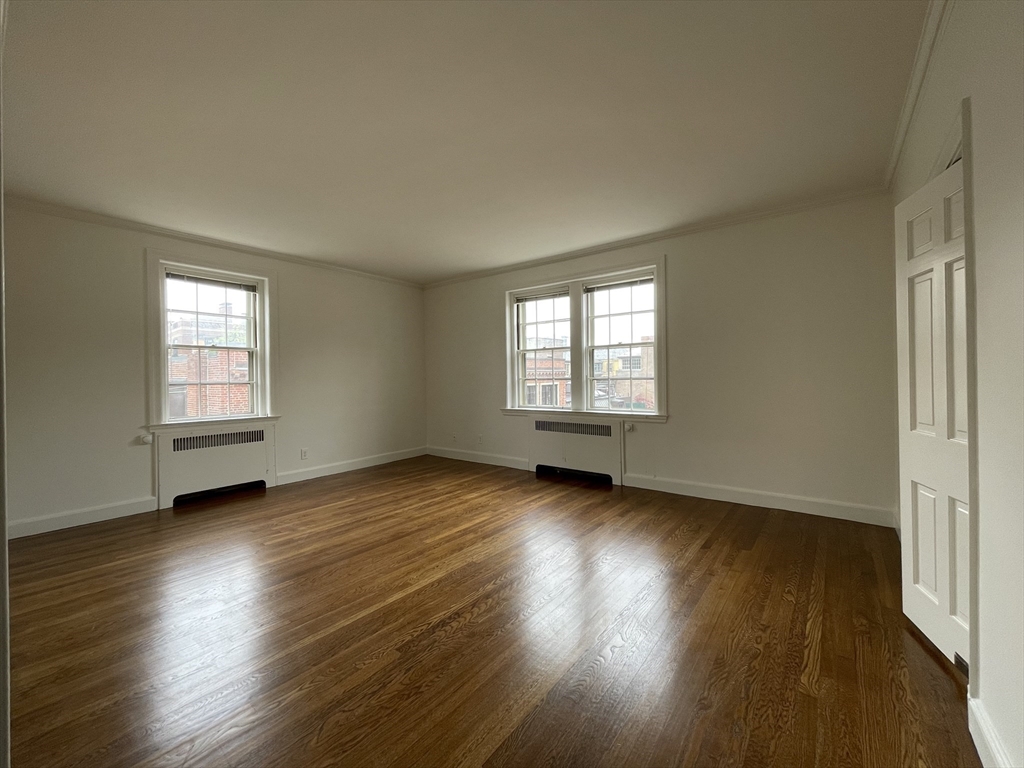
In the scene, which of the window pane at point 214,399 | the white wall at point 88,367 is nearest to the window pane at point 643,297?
the white wall at point 88,367

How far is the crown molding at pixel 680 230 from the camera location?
3896 mm

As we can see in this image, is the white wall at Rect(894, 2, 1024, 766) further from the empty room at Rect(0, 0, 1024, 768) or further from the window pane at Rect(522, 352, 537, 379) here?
the window pane at Rect(522, 352, 537, 379)

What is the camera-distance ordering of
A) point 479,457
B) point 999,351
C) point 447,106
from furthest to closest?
point 479,457 < point 447,106 < point 999,351

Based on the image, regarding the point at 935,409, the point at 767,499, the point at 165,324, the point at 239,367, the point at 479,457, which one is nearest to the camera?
the point at 935,409

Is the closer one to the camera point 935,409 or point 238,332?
point 935,409

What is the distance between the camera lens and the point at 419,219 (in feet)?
14.4

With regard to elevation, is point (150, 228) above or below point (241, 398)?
above

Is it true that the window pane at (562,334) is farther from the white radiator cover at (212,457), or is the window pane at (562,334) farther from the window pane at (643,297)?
the white radiator cover at (212,457)

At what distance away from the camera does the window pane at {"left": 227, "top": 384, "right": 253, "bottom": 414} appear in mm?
5270

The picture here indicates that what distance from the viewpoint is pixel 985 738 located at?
5.08 feet

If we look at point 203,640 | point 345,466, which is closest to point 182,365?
point 345,466

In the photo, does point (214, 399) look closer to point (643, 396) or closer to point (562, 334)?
point (562, 334)

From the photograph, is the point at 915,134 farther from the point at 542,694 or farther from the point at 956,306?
the point at 542,694

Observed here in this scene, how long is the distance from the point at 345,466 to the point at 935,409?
229 inches
